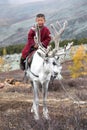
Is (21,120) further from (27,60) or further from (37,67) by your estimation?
(27,60)

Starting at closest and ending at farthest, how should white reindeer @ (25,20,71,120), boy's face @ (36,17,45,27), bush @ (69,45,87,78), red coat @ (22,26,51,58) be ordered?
white reindeer @ (25,20,71,120) < boy's face @ (36,17,45,27) < red coat @ (22,26,51,58) < bush @ (69,45,87,78)

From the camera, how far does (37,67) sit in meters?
9.74

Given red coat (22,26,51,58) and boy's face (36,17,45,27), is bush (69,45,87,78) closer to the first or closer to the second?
red coat (22,26,51,58)

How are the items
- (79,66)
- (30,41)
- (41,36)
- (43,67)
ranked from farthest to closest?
(79,66), (30,41), (41,36), (43,67)

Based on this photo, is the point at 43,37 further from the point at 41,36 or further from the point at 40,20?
the point at 40,20

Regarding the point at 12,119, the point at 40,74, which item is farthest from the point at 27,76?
the point at 12,119

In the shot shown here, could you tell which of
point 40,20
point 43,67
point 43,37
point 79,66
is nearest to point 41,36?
point 43,37

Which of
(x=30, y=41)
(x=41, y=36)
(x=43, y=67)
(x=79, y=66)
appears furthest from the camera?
(x=79, y=66)

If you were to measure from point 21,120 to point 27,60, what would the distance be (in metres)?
2.21

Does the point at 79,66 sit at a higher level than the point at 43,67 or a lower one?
lower

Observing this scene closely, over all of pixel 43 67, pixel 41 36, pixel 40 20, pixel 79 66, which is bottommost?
pixel 79 66

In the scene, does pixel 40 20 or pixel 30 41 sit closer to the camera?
pixel 40 20

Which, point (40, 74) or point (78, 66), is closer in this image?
point (40, 74)

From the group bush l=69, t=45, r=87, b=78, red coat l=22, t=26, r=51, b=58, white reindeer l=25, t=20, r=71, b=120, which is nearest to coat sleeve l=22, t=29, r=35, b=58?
red coat l=22, t=26, r=51, b=58
